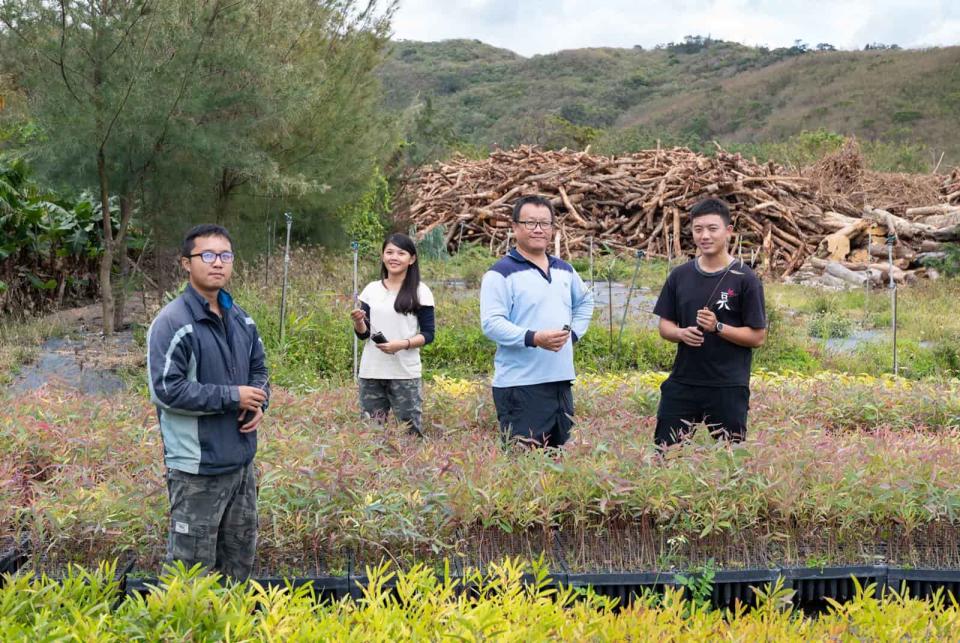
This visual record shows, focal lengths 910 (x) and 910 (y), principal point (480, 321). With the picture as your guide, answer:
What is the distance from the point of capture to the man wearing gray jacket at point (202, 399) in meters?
3.03

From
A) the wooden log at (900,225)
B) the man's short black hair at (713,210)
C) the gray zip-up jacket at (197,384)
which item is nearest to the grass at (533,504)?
the gray zip-up jacket at (197,384)

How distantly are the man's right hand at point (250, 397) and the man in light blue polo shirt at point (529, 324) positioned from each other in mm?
1562

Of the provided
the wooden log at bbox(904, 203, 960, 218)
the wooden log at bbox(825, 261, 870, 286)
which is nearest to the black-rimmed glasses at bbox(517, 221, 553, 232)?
the wooden log at bbox(825, 261, 870, 286)

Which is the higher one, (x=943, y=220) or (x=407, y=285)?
(x=943, y=220)

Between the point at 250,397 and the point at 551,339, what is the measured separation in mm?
1618

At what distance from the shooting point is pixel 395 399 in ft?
17.3

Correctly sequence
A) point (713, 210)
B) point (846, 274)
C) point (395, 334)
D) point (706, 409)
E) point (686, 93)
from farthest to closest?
point (686, 93)
point (846, 274)
point (395, 334)
point (706, 409)
point (713, 210)

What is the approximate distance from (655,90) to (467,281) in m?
52.3

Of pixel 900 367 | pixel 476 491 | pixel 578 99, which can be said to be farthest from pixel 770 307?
pixel 578 99

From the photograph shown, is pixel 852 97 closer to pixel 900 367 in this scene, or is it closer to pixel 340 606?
pixel 900 367

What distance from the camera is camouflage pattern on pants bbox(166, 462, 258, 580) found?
3.13 meters

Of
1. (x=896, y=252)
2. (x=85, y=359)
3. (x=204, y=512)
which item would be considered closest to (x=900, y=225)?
(x=896, y=252)

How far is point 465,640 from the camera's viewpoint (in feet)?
8.00

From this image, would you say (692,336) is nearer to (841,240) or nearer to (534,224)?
(534,224)
